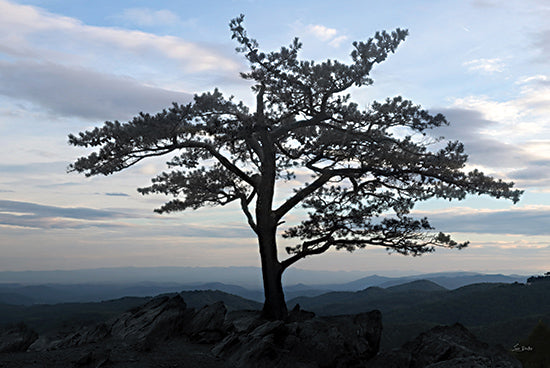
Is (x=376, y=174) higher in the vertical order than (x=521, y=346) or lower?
higher

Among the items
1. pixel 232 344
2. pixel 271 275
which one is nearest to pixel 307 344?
pixel 232 344

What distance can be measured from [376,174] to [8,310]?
18200 centimetres

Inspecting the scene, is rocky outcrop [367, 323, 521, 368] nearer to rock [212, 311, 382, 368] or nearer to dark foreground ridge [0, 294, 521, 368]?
dark foreground ridge [0, 294, 521, 368]

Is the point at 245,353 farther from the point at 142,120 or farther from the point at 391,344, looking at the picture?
the point at 391,344

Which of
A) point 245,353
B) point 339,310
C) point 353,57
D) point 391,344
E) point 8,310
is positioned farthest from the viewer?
point 8,310

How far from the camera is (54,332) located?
18750mm

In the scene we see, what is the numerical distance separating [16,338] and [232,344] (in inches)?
343

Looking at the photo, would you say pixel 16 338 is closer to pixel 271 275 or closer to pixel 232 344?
pixel 232 344

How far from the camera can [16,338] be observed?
1656cm

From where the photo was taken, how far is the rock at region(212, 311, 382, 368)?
12.0m

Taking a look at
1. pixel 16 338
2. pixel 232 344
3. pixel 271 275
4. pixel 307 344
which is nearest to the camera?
pixel 307 344

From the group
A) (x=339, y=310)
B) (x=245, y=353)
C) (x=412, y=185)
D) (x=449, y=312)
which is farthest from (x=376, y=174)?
(x=339, y=310)
